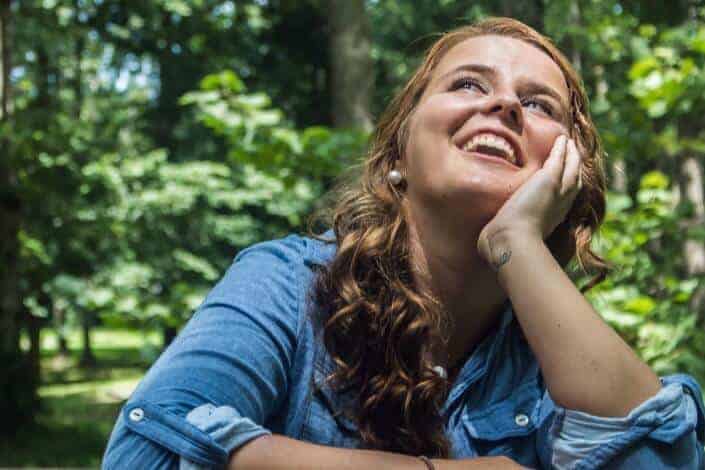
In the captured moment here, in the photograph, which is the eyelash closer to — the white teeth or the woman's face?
the woman's face

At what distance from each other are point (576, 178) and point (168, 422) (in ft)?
3.23

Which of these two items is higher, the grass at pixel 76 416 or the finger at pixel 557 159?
the finger at pixel 557 159

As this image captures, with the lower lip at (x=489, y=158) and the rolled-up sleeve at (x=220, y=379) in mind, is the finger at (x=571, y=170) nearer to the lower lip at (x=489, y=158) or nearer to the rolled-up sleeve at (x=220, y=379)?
the lower lip at (x=489, y=158)

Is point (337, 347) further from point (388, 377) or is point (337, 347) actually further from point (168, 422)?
point (168, 422)

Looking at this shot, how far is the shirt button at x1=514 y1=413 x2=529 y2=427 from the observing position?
1.79m

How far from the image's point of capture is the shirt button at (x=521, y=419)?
70.5 inches

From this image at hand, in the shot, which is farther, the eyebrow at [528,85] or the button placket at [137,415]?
the eyebrow at [528,85]

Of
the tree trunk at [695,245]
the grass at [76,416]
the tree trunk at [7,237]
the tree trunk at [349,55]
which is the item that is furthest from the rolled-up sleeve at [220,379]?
the tree trunk at [7,237]

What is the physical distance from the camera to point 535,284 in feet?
5.46

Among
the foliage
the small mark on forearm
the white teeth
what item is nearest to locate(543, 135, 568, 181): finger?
the white teeth

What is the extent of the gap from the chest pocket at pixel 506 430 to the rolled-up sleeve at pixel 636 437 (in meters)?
0.15

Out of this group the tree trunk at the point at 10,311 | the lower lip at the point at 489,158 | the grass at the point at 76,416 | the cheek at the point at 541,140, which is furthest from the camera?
the tree trunk at the point at 10,311

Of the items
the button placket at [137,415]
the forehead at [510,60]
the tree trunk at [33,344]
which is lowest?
the tree trunk at [33,344]

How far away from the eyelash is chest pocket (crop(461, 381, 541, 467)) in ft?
2.00
